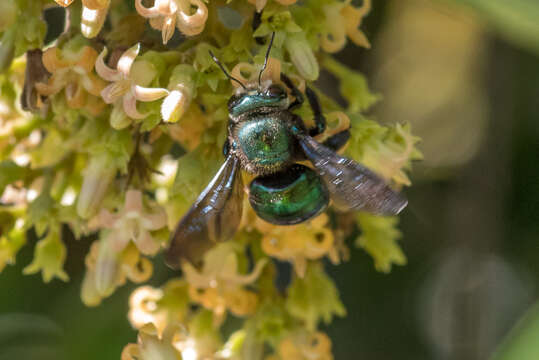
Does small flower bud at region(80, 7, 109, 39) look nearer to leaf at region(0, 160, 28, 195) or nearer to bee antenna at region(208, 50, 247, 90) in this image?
bee antenna at region(208, 50, 247, 90)

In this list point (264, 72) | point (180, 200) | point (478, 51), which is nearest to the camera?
point (264, 72)

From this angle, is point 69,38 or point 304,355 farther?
point 304,355

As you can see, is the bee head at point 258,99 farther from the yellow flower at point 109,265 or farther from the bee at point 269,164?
the yellow flower at point 109,265

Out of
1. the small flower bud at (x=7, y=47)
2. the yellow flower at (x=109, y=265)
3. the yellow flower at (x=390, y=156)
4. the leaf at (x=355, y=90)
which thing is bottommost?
the yellow flower at (x=109, y=265)

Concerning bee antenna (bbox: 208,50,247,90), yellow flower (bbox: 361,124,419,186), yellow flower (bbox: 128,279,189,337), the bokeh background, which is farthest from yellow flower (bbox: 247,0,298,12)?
yellow flower (bbox: 128,279,189,337)

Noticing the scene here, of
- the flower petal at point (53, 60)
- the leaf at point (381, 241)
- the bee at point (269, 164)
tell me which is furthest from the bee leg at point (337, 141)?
the flower petal at point (53, 60)

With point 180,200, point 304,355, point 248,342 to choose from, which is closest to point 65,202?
point 180,200

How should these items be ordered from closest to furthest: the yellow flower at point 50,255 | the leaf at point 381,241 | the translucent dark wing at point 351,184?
the translucent dark wing at point 351,184
the yellow flower at point 50,255
the leaf at point 381,241

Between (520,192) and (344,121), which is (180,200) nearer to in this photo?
(344,121)
